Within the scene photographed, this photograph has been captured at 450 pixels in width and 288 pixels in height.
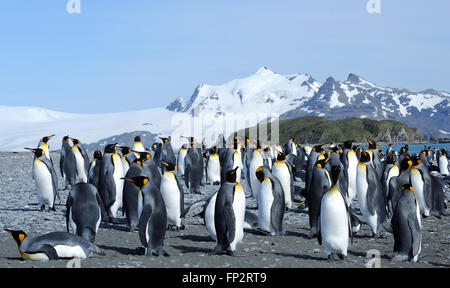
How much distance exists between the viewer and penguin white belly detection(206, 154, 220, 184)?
15.8 m

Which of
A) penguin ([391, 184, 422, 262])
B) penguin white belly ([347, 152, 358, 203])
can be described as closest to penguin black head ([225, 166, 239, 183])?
penguin ([391, 184, 422, 262])

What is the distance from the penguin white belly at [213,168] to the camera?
15.8 metres

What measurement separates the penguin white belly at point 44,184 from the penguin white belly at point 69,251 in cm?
416

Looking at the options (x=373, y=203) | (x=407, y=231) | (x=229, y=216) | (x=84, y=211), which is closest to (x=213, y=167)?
(x=373, y=203)

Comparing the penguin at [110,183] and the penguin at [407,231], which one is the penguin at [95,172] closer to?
the penguin at [110,183]

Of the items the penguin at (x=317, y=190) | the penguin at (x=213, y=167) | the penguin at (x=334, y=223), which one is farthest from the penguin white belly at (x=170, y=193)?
the penguin at (x=213, y=167)

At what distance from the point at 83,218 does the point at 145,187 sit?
101 cm

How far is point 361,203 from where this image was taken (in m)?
7.96

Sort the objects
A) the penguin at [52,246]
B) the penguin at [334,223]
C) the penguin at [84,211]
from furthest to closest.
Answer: the penguin at [84,211]
the penguin at [334,223]
the penguin at [52,246]

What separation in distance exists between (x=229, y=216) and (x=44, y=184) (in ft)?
15.3

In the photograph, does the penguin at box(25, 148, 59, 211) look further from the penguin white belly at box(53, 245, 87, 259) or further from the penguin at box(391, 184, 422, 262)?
the penguin at box(391, 184, 422, 262)

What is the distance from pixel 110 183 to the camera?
8.48m

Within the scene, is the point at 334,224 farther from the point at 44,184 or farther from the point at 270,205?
the point at 44,184
